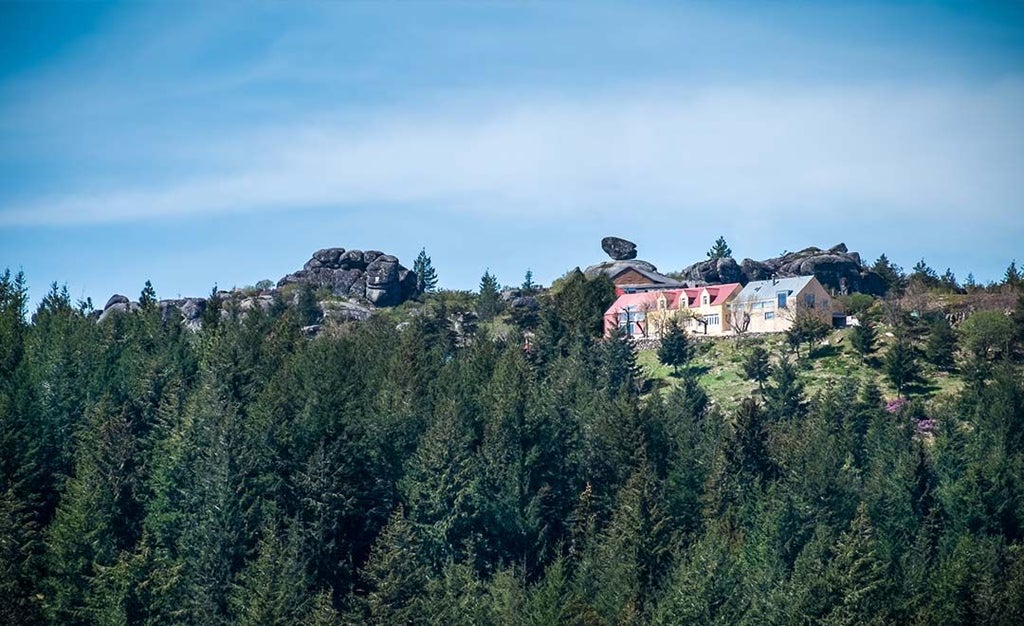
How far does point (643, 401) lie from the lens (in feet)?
351

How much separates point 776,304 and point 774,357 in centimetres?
1128

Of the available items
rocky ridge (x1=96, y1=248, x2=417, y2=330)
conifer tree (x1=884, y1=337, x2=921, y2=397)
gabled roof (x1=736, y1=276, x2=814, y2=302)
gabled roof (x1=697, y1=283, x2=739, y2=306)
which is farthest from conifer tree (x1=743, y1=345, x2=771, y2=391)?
rocky ridge (x1=96, y1=248, x2=417, y2=330)

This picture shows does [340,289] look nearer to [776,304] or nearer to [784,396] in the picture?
[776,304]

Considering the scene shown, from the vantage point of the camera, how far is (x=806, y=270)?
14862 centimetres

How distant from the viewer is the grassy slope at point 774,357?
107438mm

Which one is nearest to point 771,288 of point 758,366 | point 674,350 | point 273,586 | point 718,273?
point 674,350

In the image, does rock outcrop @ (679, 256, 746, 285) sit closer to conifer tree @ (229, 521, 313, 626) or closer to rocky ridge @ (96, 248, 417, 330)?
rocky ridge @ (96, 248, 417, 330)

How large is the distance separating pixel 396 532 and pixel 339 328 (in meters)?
60.8

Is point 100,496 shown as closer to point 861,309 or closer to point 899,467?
point 899,467

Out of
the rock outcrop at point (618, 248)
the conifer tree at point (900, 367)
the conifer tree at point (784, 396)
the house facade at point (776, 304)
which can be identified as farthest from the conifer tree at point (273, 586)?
the rock outcrop at point (618, 248)

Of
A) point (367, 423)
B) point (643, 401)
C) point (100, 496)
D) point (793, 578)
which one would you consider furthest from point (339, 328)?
point (793, 578)

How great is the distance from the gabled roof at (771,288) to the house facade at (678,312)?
1.66 metres

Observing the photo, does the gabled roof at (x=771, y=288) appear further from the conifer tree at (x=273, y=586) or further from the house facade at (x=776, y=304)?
the conifer tree at (x=273, y=586)

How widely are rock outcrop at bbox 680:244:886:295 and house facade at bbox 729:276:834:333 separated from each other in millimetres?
19406
